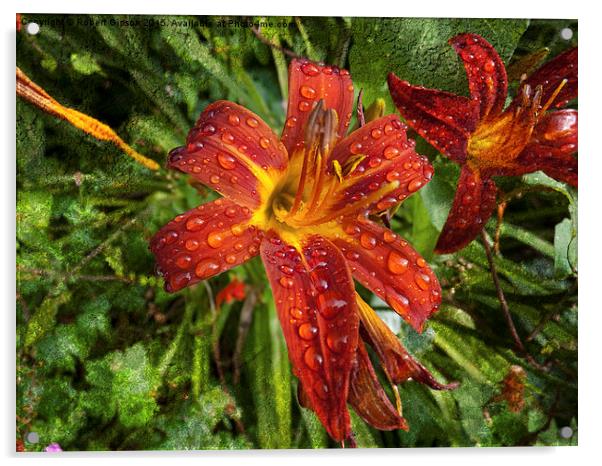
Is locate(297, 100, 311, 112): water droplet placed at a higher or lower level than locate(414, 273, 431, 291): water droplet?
higher

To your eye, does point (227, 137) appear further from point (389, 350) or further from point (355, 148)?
point (389, 350)

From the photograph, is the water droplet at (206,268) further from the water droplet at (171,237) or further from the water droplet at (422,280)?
the water droplet at (422,280)

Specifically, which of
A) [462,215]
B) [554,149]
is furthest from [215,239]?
[554,149]

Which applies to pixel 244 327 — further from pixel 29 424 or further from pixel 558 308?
pixel 558 308

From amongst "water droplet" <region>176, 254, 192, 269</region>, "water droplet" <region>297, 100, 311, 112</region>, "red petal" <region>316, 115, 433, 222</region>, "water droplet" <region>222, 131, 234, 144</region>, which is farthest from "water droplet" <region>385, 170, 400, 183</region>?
"water droplet" <region>176, 254, 192, 269</region>

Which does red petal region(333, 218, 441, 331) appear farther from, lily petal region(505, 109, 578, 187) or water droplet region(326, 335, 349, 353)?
lily petal region(505, 109, 578, 187)

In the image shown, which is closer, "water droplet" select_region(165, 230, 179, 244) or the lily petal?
"water droplet" select_region(165, 230, 179, 244)
